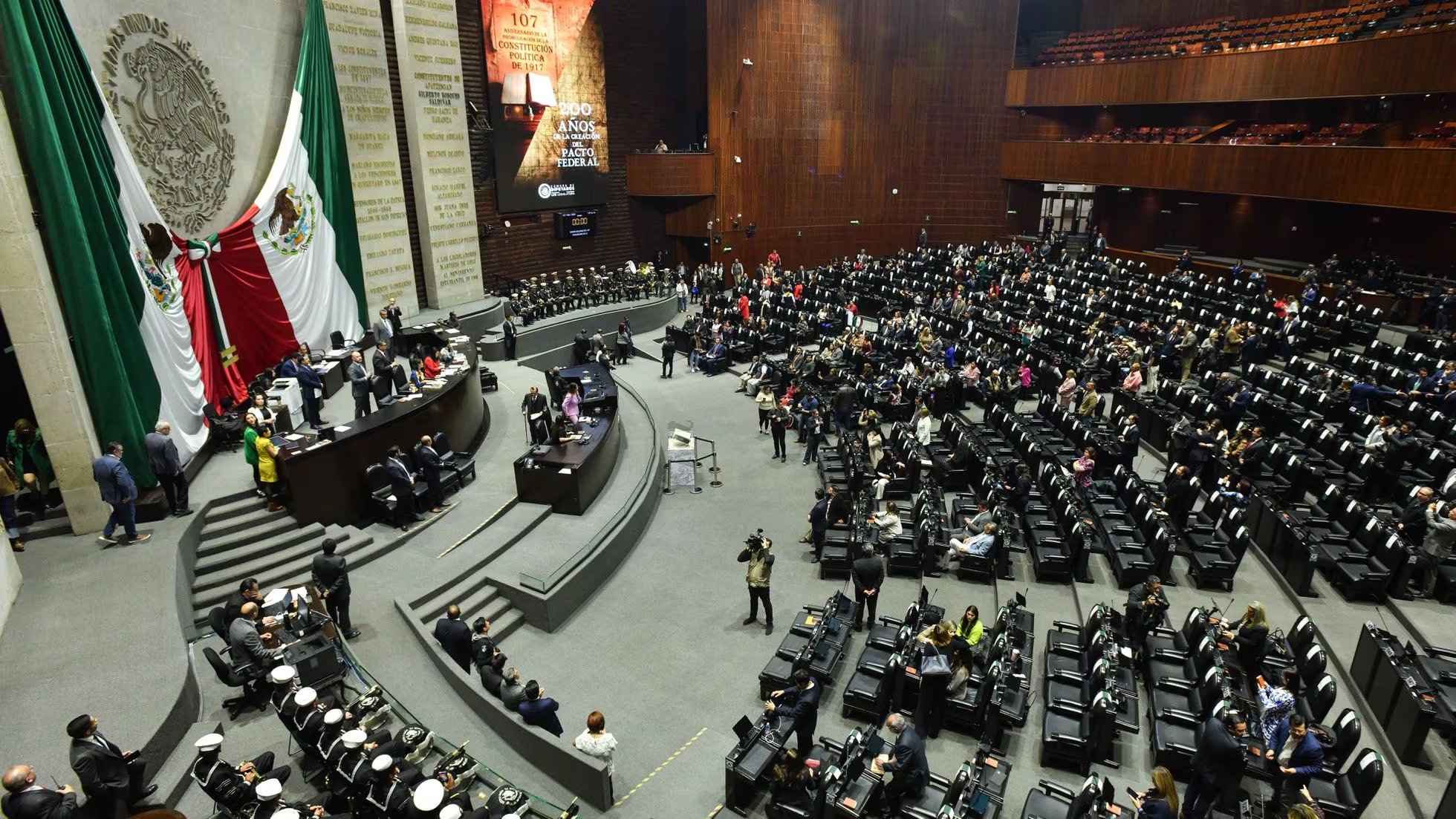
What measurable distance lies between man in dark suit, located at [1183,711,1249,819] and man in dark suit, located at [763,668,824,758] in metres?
Answer: 3.46

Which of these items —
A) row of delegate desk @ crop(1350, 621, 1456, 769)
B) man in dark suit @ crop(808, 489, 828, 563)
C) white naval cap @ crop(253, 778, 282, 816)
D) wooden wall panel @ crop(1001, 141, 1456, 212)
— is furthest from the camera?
wooden wall panel @ crop(1001, 141, 1456, 212)

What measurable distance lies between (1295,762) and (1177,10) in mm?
31554

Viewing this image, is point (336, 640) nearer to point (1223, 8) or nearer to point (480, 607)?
point (480, 607)

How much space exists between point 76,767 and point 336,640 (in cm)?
269

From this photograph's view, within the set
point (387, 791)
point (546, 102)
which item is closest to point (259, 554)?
point (387, 791)

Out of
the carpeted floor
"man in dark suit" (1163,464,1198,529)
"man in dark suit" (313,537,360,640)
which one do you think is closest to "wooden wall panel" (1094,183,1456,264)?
the carpeted floor

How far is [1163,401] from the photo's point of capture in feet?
52.4

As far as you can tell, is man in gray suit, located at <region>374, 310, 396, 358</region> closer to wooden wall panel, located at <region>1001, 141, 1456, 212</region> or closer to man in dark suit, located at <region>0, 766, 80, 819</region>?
man in dark suit, located at <region>0, 766, 80, 819</region>

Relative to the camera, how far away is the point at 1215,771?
6.91 metres

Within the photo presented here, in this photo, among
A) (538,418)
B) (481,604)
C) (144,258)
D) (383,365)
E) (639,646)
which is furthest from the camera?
(538,418)

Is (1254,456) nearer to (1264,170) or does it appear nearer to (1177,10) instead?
(1264,170)

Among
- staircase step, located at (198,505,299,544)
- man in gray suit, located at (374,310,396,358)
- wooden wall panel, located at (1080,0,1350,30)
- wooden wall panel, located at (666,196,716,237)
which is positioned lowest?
staircase step, located at (198,505,299,544)

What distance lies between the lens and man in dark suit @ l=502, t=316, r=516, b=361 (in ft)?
72.9

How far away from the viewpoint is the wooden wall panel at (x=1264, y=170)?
19328mm
